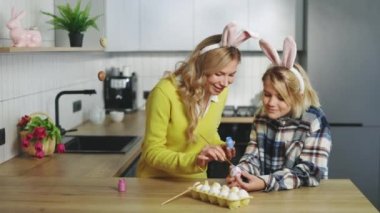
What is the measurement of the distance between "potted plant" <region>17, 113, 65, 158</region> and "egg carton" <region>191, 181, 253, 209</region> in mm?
1211

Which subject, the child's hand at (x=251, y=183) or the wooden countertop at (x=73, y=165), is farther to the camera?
the wooden countertop at (x=73, y=165)

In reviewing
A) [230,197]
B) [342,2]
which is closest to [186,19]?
[342,2]

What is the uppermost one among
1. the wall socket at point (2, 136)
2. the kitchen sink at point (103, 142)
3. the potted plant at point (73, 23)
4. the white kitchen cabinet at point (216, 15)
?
the white kitchen cabinet at point (216, 15)

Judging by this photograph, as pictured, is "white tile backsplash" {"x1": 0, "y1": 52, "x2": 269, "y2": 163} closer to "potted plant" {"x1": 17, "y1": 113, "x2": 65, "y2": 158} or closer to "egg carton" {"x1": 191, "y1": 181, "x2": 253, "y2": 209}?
"potted plant" {"x1": 17, "y1": 113, "x2": 65, "y2": 158}

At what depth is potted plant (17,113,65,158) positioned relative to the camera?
106 inches

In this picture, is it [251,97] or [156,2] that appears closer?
[156,2]

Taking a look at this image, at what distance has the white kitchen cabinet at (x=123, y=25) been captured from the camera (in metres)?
3.90

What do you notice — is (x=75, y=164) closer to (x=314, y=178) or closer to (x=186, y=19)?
(x=314, y=178)

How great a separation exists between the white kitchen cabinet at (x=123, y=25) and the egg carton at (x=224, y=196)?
7.57ft

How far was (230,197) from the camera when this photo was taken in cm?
162

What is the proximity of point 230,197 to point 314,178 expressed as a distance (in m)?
0.37

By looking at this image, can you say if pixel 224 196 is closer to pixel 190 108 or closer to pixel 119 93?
pixel 190 108

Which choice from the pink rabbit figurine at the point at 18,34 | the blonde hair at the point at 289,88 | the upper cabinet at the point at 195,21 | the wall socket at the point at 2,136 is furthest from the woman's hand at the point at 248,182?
the upper cabinet at the point at 195,21

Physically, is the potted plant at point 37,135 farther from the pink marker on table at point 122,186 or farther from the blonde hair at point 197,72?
the pink marker on table at point 122,186
